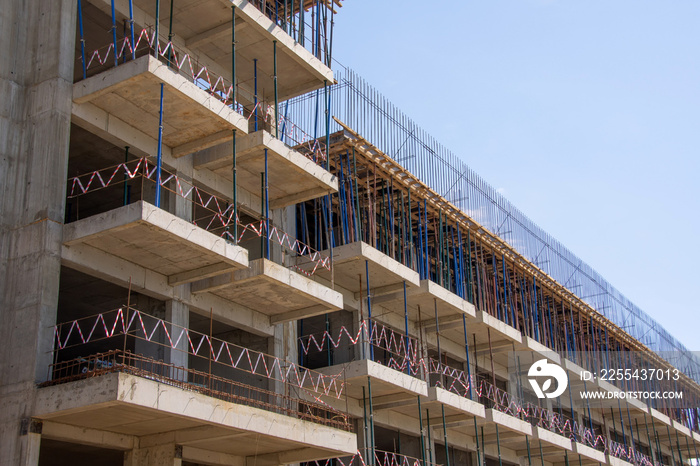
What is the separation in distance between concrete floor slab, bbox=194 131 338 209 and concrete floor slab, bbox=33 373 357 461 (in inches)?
247

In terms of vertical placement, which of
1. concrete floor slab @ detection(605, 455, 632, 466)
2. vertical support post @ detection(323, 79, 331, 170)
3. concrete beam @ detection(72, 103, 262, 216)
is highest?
vertical support post @ detection(323, 79, 331, 170)

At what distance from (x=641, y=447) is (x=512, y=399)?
1549 centimetres

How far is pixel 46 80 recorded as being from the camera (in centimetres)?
1836

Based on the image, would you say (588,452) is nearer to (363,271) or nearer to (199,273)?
(363,271)

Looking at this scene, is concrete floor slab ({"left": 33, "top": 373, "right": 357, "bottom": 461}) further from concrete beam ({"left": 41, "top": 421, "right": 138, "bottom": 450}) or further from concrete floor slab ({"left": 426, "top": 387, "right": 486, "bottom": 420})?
concrete floor slab ({"left": 426, "top": 387, "right": 486, "bottom": 420})

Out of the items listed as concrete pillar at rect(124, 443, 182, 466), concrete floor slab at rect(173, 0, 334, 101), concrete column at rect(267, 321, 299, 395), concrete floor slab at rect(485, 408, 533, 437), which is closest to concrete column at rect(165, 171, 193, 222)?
concrete floor slab at rect(173, 0, 334, 101)

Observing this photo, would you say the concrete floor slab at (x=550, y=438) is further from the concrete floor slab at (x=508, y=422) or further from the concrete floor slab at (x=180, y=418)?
the concrete floor slab at (x=180, y=418)

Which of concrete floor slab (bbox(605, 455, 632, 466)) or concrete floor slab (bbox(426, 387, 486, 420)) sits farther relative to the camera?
concrete floor slab (bbox(605, 455, 632, 466))

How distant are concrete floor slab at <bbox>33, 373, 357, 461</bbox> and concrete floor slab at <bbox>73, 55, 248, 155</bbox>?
6.15 meters

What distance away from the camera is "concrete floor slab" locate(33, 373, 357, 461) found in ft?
48.3

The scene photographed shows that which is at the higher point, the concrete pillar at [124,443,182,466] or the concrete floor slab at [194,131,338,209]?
the concrete floor slab at [194,131,338,209]

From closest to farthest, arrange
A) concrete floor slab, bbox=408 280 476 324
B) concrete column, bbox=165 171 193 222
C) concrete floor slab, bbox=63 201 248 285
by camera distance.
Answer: concrete floor slab, bbox=63 201 248 285
concrete column, bbox=165 171 193 222
concrete floor slab, bbox=408 280 476 324

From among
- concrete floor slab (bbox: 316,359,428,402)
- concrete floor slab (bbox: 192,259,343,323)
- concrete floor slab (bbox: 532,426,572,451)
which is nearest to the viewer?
concrete floor slab (bbox: 192,259,343,323)

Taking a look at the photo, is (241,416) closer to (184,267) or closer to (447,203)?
(184,267)
